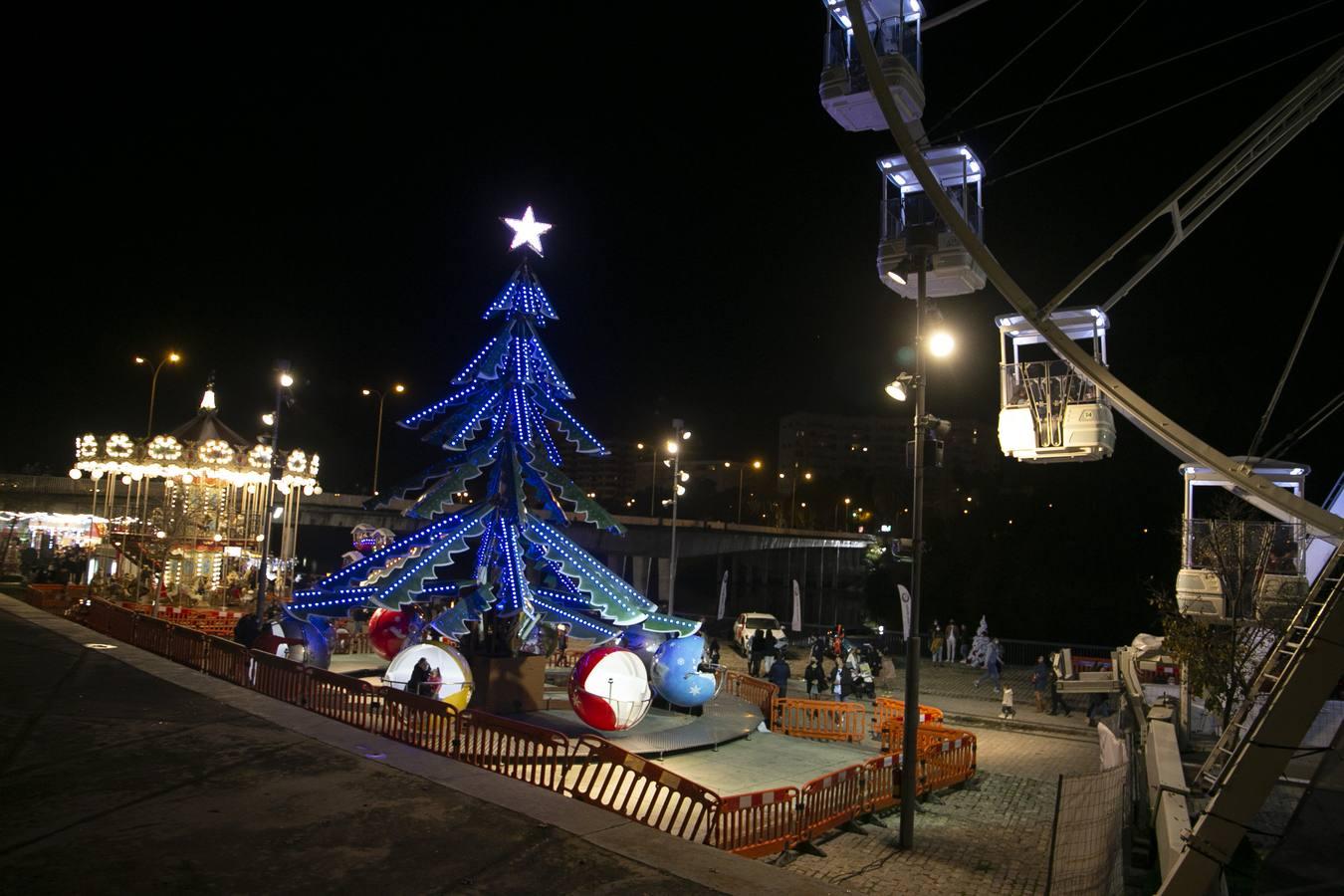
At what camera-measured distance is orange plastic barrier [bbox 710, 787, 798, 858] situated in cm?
993

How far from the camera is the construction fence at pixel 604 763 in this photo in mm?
9555

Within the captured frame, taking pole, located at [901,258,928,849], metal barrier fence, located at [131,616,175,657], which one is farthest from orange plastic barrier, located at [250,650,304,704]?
pole, located at [901,258,928,849]

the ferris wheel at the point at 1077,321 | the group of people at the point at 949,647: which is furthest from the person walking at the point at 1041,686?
the ferris wheel at the point at 1077,321

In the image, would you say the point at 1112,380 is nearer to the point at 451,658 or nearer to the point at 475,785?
the point at 475,785

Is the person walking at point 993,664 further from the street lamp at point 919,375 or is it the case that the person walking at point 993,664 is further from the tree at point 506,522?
the street lamp at point 919,375

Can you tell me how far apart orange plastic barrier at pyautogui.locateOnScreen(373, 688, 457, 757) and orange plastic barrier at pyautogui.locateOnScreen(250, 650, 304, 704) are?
2.50m

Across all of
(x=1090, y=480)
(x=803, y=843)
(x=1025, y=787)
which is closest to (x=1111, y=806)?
(x=803, y=843)

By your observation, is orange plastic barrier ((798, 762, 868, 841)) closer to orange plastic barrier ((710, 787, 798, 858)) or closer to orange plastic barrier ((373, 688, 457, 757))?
orange plastic barrier ((710, 787, 798, 858))

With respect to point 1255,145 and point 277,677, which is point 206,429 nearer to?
point 277,677

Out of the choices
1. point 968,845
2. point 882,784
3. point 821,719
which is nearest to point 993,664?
point 821,719

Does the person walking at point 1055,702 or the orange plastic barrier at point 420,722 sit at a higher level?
the orange plastic barrier at point 420,722

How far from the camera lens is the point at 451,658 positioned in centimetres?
1526

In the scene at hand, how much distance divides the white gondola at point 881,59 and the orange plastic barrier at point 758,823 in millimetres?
8341

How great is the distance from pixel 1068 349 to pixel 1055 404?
7.33ft
